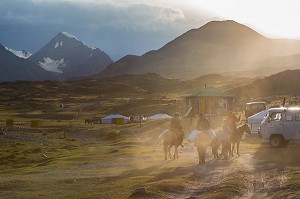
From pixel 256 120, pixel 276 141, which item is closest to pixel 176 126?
pixel 276 141

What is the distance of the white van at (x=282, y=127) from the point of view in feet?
96.5

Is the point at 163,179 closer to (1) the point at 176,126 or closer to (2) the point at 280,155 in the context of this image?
(1) the point at 176,126

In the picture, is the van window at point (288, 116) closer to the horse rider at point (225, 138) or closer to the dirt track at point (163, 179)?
the dirt track at point (163, 179)

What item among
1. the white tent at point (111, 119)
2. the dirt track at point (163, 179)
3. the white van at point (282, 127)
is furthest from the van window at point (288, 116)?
the white tent at point (111, 119)

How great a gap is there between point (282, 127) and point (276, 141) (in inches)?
40.4

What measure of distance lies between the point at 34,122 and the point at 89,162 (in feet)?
175

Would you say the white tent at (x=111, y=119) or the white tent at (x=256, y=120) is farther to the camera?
the white tent at (x=111, y=119)

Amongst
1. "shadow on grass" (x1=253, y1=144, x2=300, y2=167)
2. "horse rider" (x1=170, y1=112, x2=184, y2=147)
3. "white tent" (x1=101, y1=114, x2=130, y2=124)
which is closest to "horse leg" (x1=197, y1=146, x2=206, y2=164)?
"horse rider" (x1=170, y1=112, x2=184, y2=147)

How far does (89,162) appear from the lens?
27.5m

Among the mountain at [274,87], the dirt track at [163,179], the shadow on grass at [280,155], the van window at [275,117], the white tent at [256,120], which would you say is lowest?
the dirt track at [163,179]

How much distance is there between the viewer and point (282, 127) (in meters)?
29.8

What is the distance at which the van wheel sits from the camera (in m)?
30.1

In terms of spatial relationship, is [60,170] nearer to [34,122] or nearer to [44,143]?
[44,143]

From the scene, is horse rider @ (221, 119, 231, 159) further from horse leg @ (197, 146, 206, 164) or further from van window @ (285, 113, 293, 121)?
van window @ (285, 113, 293, 121)
